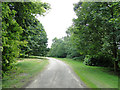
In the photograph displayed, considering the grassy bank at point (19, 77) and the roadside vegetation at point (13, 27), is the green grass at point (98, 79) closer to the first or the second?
the grassy bank at point (19, 77)

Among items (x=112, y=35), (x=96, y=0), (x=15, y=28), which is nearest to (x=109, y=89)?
(x=112, y=35)

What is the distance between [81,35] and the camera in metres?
Answer: 10.1

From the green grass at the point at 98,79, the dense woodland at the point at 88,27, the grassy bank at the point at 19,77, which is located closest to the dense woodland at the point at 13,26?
the dense woodland at the point at 88,27

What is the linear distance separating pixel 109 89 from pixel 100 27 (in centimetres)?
619

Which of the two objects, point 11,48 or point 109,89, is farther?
point 11,48

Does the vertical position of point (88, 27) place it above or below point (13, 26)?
above

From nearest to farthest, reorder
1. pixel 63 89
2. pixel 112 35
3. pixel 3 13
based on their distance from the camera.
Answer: pixel 63 89 < pixel 3 13 < pixel 112 35

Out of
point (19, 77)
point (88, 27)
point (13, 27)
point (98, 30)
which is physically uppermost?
point (88, 27)

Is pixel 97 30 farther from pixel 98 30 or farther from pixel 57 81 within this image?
pixel 57 81

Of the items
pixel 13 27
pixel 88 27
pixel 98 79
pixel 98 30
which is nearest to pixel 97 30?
pixel 98 30

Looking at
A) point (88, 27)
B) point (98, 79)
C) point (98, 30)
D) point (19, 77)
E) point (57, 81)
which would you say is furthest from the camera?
point (88, 27)

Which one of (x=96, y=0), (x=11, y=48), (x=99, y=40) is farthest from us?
(x=99, y=40)

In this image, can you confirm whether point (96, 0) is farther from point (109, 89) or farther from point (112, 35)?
point (109, 89)

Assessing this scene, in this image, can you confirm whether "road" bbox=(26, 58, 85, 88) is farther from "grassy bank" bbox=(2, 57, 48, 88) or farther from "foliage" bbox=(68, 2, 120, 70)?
"foliage" bbox=(68, 2, 120, 70)
